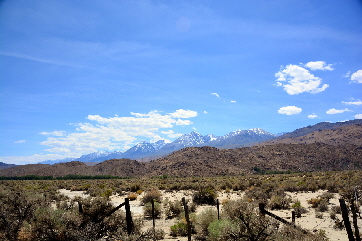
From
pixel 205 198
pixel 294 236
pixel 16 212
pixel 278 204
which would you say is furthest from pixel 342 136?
pixel 16 212

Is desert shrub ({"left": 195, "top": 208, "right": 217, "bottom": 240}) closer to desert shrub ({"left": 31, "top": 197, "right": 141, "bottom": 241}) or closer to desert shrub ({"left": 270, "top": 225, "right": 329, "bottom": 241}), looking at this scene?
desert shrub ({"left": 31, "top": 197, "right": 141, "bottom": 241})

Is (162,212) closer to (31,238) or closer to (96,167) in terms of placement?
(31,238)

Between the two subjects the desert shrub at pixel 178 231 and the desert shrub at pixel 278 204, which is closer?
the desert shrub at pixel 178 231

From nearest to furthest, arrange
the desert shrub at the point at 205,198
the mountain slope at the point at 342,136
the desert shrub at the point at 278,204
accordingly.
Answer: the desert shrub at the point at 278,204
the desert shrub at the point at 205,198
the mountain slope at the point at 342,136

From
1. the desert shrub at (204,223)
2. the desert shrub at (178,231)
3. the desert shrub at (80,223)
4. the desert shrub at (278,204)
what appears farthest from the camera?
the desert shrub at (278,204)

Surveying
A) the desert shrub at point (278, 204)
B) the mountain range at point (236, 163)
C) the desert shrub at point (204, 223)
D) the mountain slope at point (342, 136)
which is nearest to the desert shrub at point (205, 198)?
the desert shrub at point (278, 204)

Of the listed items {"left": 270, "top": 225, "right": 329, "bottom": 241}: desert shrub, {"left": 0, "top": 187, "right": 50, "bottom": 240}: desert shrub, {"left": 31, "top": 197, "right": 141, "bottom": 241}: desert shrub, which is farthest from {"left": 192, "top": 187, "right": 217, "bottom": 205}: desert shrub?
{"left": 270, "top": 225, "right": 329, "bottom": 241}: desert shrub

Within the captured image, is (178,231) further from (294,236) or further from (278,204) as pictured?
(278,204)

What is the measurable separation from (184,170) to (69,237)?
78430 millimetres

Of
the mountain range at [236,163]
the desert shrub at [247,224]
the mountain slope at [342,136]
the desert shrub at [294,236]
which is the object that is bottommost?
the mountain range at [236,163]

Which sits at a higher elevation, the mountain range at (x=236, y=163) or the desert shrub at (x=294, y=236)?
the desert shrub at (x=294, y=236)

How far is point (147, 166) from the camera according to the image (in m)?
107

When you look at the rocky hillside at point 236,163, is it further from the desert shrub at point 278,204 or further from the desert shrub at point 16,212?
the desert shrub at point 16,212

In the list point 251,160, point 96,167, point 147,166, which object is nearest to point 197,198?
point 251,160
